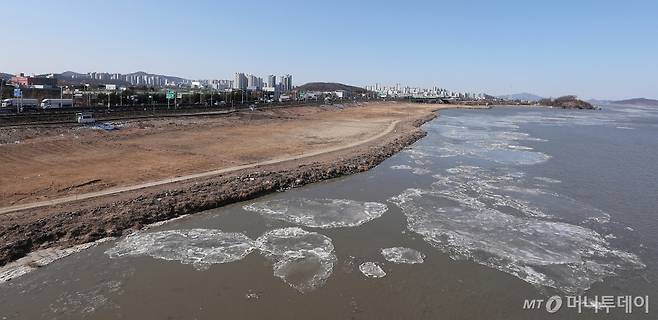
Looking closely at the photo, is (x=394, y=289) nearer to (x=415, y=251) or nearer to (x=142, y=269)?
(x=415, y=251)

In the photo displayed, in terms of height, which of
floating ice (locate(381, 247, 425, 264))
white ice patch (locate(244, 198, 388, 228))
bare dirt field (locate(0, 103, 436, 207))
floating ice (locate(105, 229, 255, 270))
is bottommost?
floating ice (locate(381, 247, 425, 264))

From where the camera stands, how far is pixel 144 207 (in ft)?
47.1

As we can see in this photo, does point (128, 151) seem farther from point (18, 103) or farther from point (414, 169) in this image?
point (18, 103)

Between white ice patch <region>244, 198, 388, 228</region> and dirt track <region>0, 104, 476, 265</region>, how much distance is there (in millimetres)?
1591

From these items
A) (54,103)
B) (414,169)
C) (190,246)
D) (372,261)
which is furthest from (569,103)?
(190,246)

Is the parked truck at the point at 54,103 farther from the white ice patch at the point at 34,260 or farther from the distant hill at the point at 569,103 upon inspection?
the distant hill at the point at 569,103

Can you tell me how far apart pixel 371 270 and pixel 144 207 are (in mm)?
8157

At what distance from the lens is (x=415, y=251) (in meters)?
12.0

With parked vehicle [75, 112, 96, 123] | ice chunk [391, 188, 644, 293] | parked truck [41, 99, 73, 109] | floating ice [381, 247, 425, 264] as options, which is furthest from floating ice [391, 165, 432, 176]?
parked truck [41, 99, 73, 109]

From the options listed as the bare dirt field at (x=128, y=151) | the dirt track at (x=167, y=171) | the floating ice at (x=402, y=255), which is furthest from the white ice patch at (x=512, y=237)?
the bare dirt field at (x=128, y=151)

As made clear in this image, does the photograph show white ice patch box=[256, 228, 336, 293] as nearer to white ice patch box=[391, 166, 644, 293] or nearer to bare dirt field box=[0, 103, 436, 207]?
white ice patch box=[391, 166, 644, 293]

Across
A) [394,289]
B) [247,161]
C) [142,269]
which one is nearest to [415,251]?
[394,289]

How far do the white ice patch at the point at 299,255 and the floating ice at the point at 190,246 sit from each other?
0.67 meters

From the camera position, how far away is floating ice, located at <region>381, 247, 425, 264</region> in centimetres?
1135
